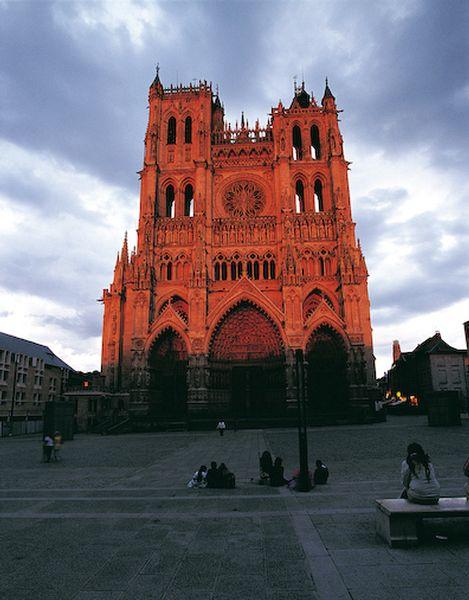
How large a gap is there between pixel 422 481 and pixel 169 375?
119 ft

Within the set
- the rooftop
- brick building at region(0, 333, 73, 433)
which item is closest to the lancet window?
brick building at region(0, 333, 73, 433)

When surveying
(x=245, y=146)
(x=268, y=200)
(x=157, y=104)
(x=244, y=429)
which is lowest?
(x=244, y=429)

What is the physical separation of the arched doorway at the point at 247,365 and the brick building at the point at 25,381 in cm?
1910

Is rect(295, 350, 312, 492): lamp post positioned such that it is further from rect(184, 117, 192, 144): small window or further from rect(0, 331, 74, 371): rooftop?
rect(184, 117, 192, 144): small window

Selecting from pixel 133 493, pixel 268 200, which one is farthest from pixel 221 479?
pixel 268 200

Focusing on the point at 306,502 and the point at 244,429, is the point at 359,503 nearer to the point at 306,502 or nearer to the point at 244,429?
the point at 306,502

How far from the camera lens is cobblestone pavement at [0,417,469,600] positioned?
4.75m

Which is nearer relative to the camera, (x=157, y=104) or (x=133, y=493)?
(x=133, y=493)

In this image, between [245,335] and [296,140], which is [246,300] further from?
[296,140]

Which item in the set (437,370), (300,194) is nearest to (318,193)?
(300,194)

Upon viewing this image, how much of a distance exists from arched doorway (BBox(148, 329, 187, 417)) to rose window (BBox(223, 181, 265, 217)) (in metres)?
15.9

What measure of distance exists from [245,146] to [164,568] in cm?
4823

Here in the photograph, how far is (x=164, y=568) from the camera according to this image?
5.38 m

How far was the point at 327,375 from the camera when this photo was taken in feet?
131
